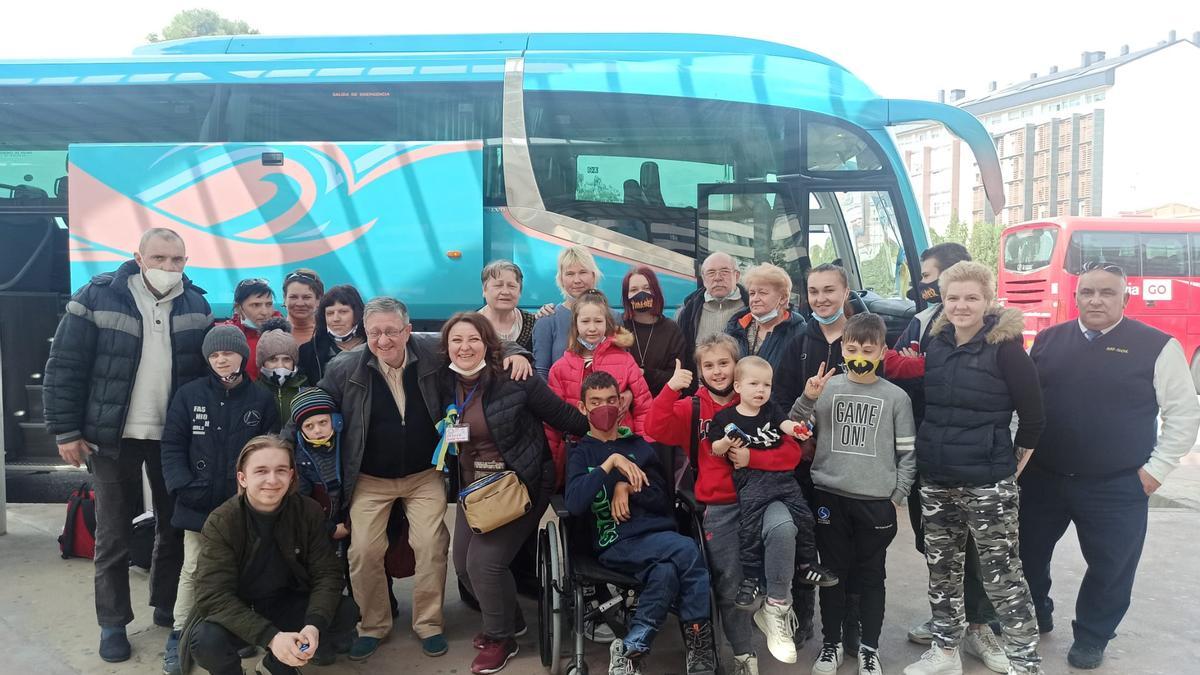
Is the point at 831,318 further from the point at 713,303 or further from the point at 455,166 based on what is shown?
the point at 455,166

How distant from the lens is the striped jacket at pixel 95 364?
11.8 ft

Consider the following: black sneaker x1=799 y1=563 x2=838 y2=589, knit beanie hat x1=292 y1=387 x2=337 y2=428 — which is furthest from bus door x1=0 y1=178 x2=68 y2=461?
black sneaker x1=799 y1=563 x2=838 y2=589

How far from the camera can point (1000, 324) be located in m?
3.37

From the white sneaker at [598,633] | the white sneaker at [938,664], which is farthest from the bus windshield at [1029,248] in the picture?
the white sneaker at [598,633]

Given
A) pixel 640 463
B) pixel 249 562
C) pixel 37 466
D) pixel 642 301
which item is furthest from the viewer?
pixel 37 466

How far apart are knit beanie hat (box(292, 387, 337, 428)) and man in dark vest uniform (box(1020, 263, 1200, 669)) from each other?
10.7ft

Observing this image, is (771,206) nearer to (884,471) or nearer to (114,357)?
(884,471)

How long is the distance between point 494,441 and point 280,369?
1.12 metres

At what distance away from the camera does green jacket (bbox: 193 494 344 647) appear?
10.1 ft

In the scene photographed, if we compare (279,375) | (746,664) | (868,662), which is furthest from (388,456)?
(868,662)

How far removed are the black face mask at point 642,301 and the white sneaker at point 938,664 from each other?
207 cm

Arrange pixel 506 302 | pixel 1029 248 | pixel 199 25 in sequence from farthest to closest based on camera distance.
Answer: pixel 199 25
pixel 1029 248
pixel 506 302

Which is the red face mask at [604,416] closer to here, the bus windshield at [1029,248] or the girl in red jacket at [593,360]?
the girl in red jacket at [593,360]

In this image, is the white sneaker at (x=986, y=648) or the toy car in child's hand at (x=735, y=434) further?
the white sneaker at (x=986, y=648)
